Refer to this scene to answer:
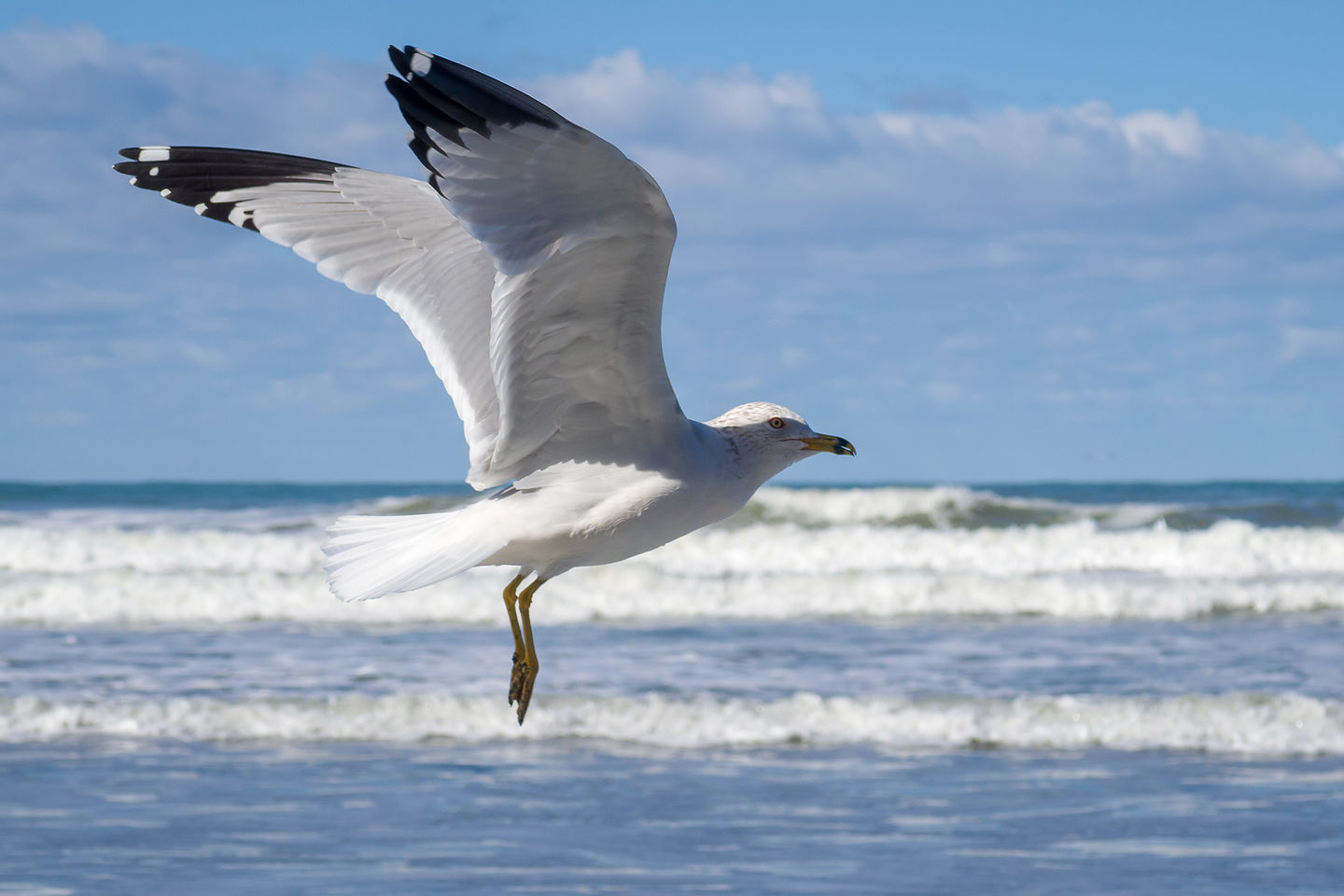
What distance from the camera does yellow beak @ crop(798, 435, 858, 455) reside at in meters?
3.60

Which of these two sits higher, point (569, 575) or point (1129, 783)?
point (569, 575)

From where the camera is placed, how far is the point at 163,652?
1034 centimetres

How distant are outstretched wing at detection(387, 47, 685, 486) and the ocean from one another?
2.41 metres

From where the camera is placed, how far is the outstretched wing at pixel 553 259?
282cm

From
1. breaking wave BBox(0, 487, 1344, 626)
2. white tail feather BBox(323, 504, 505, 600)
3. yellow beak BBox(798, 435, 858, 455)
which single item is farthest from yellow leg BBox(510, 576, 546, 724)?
breaking wave BBox(0, 487, 1344, 626)

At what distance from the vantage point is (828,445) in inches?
143

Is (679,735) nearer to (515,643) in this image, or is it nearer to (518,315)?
(515,643)

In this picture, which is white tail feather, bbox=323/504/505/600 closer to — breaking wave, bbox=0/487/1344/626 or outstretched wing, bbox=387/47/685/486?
outstretched wing, bbox=387/47/685/486

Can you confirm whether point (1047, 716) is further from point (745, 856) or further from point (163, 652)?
point (163, 652)

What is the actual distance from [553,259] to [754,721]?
5.14 meters

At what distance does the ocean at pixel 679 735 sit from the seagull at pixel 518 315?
2.12 metres

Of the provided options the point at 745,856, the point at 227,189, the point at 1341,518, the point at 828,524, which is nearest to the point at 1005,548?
the point at 828,524

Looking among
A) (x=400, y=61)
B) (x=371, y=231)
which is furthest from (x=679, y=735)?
(x=400, y=61)

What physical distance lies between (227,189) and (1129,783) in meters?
4.77
